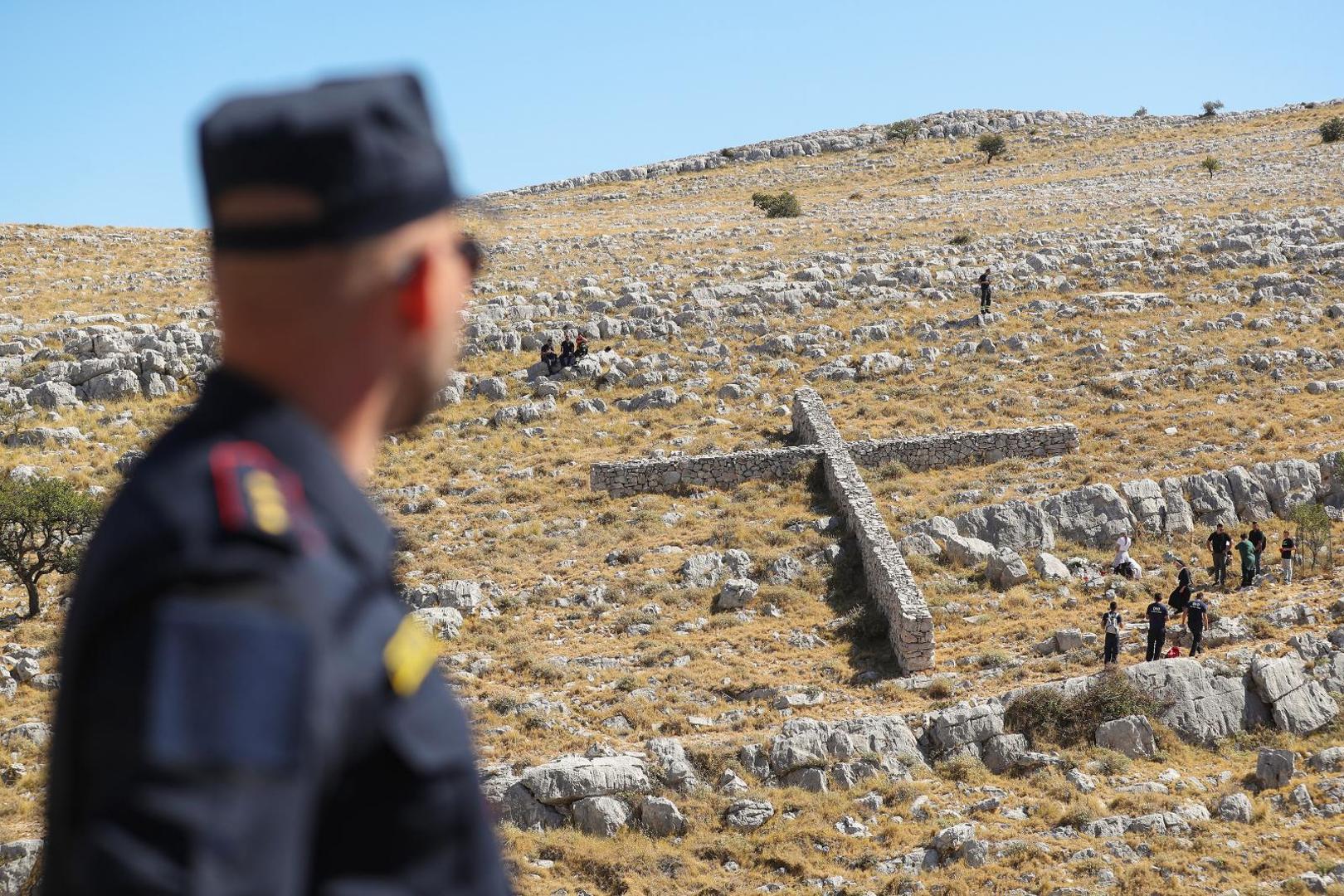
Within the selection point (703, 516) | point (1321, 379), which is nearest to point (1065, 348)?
point (1321, 379)

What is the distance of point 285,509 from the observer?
0.96 meters

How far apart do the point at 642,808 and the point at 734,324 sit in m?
23.0

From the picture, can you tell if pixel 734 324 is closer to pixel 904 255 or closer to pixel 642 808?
pixel 904 255

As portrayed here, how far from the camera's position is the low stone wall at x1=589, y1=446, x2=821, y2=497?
23375mm

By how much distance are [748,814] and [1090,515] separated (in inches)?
424

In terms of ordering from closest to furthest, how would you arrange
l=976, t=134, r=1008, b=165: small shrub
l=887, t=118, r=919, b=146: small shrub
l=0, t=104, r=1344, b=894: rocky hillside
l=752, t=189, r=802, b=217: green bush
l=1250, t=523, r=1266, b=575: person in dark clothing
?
l=0, t=104, r=1344, b=894: rocky hillside → l=1250, t=523, r=1266, b=575: person in dark clothing → l=752, t=189, r=802, b=217: green bush → l=976, t=134, r=1008, b=165: small shrub → l=887, t=118, r=919, b=146: small shrub

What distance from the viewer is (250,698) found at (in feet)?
2.85

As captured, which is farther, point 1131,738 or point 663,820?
point 1131,738

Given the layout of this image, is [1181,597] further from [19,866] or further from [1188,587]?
[19,866]

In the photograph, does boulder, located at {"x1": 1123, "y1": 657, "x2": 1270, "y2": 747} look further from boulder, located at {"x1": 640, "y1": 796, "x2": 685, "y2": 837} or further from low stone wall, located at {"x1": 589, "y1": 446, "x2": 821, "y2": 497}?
low stone wall, located at {"x1": 589, "y1": 446, "x2": 821, "y2": 497}


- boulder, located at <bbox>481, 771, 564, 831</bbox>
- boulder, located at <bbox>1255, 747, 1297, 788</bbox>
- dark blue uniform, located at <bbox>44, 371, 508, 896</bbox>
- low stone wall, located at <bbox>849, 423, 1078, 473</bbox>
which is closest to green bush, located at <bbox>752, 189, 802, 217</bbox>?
low stone wall, located at <bbox>849, 423, 1078, 473</bbox>

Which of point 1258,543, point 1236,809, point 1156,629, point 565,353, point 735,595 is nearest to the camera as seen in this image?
point 1236,809

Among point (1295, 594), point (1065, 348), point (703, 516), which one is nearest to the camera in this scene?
point (1295, 594)

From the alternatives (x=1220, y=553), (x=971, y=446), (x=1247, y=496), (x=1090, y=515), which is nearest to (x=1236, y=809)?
(x=1220, y=553)
